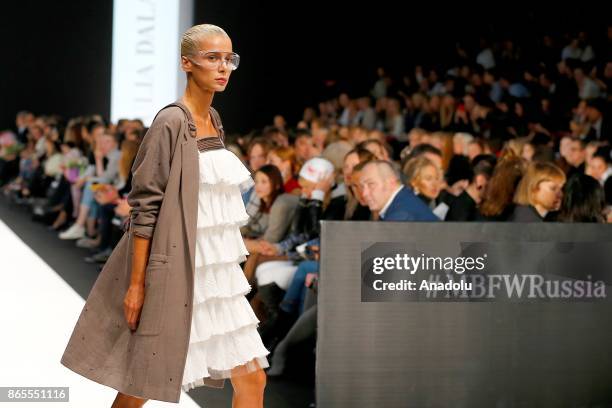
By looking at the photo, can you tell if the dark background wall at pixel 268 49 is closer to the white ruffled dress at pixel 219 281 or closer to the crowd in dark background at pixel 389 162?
the crowd in dark background at pixel 389 162

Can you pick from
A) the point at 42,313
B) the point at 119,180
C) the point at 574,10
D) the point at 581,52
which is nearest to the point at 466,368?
the point at 42,313

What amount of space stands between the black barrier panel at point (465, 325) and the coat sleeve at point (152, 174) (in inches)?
52.1

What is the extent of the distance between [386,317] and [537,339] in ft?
2.03

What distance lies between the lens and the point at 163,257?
114 inches

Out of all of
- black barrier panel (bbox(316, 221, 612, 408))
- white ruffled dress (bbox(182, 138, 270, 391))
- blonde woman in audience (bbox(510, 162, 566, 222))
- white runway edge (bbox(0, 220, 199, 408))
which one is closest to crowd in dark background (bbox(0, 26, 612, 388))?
blonde woman in audience (bbox(510, 162, 566, 222))

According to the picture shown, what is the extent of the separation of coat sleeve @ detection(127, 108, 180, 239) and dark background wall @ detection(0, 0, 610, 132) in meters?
15.0

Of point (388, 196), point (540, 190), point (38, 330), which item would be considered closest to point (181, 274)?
point (388, 196)

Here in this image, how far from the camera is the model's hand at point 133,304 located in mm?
2926

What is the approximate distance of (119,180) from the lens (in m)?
9.55

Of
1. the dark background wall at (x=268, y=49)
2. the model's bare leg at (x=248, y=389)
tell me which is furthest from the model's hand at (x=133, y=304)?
the dark background wall at (x=268, y=49)

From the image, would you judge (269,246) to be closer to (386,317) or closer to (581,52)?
(386,317)

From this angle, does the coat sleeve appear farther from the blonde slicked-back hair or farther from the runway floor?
the runway floor

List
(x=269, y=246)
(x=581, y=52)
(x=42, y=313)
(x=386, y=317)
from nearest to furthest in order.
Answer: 1. (x=386, y=317)
2. (x=269, y=246)
3. (x=42, y=313)
4. (x=581, y=52)

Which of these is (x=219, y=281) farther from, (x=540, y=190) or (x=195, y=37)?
(x=540, y=190)
